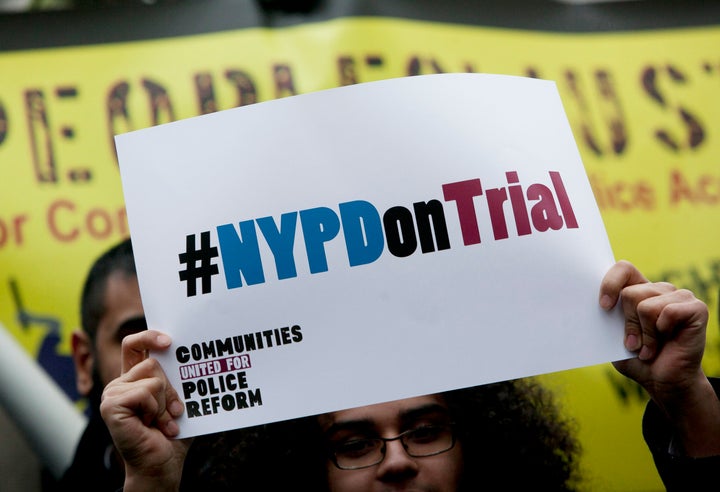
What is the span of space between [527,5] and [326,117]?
1176 mm

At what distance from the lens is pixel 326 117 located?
4.49 ft

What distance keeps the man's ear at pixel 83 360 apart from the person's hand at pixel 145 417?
0.62 metres

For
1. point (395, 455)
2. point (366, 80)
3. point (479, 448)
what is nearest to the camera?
point (395, 455)

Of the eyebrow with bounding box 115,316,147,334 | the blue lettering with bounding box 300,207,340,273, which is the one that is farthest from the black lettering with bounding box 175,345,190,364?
the eyebrow with bounding box 115,316,147,334

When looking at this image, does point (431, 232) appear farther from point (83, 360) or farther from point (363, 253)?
point (83, 360)

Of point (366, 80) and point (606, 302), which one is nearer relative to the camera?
point (606, 302)

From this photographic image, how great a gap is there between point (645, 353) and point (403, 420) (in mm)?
551

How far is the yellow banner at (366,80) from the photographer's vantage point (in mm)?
2057

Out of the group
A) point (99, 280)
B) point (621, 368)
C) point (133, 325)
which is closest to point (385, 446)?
point (621, 368)

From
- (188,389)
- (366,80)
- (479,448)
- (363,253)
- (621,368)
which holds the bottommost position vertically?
(479,448)

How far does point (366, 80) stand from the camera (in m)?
2.17

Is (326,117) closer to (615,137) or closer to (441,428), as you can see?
(441,428)

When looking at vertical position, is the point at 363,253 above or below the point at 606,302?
above

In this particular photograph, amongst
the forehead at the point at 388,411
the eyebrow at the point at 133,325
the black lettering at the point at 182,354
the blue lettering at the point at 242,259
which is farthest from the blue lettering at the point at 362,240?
the eyebrow at the point at 133,325
